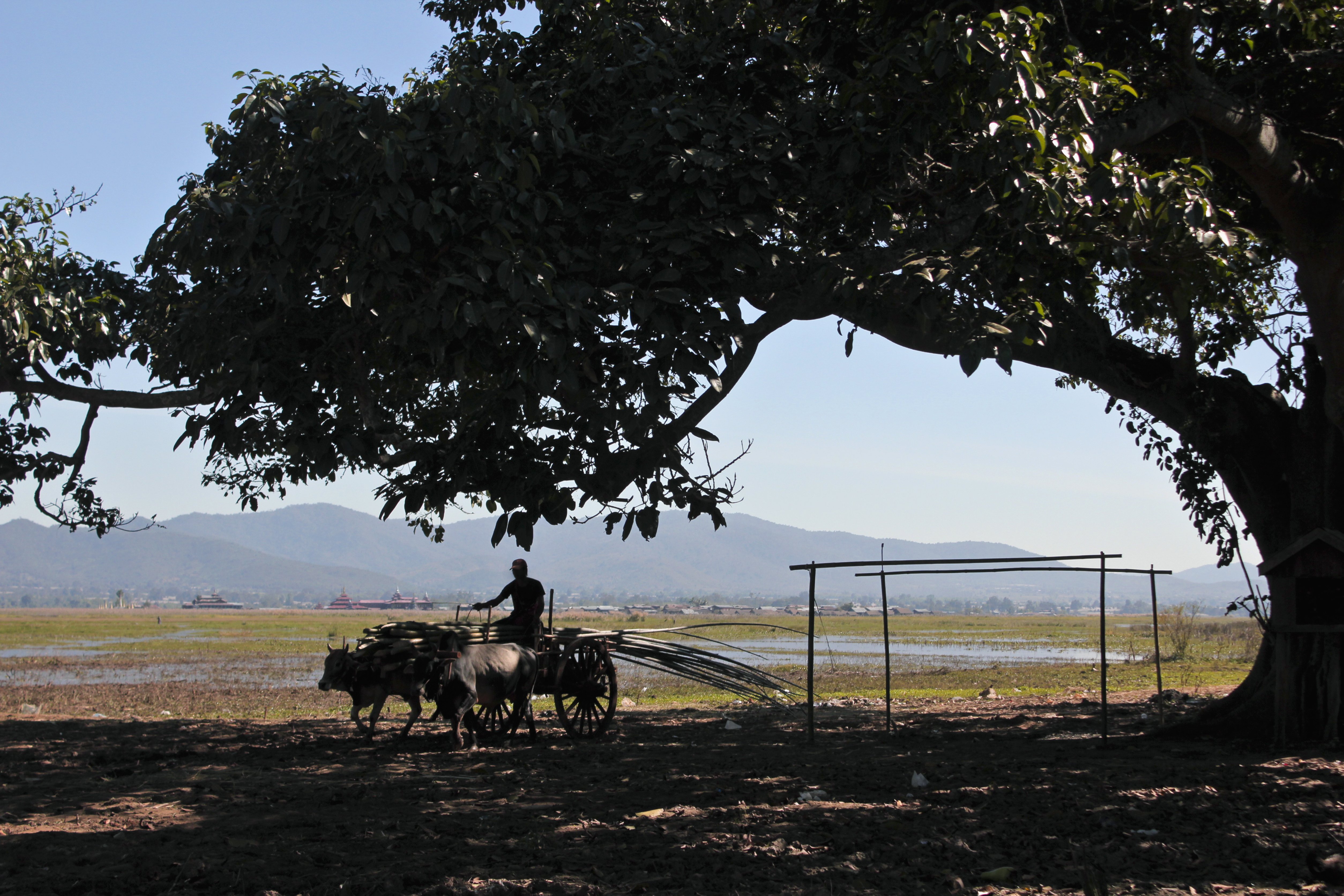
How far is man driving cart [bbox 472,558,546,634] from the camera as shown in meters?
11.0

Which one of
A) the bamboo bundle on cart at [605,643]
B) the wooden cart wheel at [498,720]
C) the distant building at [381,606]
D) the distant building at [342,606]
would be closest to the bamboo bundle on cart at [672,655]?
the bamboo bundle on cart at [605,643]

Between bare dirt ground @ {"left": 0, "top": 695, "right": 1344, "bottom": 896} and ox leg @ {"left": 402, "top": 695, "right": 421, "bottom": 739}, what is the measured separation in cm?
24

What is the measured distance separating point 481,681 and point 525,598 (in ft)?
4.02

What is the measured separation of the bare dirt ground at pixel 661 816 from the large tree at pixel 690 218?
2.15m

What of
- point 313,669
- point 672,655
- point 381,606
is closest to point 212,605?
point 381,606

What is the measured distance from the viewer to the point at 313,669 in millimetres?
27875

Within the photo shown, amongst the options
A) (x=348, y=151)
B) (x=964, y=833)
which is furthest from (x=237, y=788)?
(x=964, y=833)

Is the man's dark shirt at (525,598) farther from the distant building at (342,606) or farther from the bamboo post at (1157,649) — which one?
the distant building at (342,606)

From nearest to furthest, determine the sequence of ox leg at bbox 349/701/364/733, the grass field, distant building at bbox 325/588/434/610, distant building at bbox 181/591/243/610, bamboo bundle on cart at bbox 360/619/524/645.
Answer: bamboo bundle on cart at bbox 360/619/524/645 → ox leg at bbox 349/701/364/733 → the grass field → distant building at bbox 325/588/434/610 → distant building at bbox 181/591/243/610

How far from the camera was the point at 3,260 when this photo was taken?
11188 mm

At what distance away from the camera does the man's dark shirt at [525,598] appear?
36.3 feet

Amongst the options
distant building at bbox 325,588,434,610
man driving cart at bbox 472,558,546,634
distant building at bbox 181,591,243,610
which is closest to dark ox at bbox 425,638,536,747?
man driving cart at bbox 472,558,546,634

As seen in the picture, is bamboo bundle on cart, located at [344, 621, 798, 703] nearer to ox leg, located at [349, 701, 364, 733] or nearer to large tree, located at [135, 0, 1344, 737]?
ox leg, located at [349, 701, 364, 733]

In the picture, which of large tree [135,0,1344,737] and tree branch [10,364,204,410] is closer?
large tree [135,0,1344,737]
